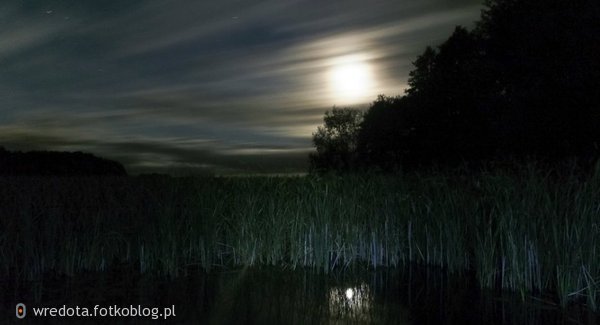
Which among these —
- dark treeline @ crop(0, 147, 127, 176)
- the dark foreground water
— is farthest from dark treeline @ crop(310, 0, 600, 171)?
dark treeline @ crop(0, 147, 127, 176)

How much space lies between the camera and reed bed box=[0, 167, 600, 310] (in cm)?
745

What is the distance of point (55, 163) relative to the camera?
34.3 meters

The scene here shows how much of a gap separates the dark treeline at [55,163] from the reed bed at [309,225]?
76.6 ft

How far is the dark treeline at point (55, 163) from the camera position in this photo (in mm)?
32031

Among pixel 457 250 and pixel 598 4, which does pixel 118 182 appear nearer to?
pixel 457 250

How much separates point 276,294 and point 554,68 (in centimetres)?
1424

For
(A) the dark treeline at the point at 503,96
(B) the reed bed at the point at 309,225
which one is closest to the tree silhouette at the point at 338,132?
(A) the dark treeline at the point at 503,96

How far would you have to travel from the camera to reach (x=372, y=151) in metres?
28.0

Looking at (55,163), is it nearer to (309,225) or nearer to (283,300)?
(309,225)

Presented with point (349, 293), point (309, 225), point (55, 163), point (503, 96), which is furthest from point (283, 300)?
point (55, 163)

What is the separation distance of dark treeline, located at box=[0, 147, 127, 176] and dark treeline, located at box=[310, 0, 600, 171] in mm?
15998

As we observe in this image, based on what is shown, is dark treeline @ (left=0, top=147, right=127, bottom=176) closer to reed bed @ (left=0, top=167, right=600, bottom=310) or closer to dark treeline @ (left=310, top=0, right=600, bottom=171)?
dark treeline @ (left=310, top=0, right=600, bottom=171)

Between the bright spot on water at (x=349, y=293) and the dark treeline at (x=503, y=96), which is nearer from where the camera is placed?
the bright spot on water at (x=349, y=293)

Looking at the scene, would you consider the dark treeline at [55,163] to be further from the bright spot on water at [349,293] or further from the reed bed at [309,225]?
the bright spot on water at [349,293]
